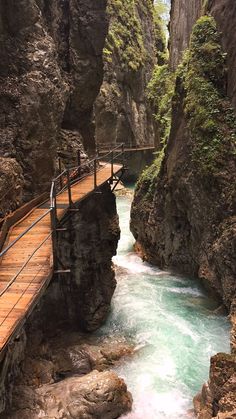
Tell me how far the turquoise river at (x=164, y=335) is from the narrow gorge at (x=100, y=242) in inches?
2.1

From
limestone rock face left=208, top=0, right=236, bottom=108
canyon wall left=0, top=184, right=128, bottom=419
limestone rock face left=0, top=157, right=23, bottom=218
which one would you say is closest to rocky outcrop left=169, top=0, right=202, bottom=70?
limestone rock face left=208, top=0, right=236, bottom=108

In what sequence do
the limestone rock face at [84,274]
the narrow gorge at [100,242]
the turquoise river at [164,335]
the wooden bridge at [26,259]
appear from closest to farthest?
the wooden bridge at [26,259], the narrow gorge at [100,242], the turquoise river at [164,335], the limestone rock face at [84,274]

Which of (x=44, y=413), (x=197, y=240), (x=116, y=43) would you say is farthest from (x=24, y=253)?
(x=116, y=43)

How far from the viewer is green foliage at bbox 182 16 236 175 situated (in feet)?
43.1

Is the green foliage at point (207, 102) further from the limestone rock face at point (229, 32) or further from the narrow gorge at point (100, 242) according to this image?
the limestone rock face at point (229, 32)

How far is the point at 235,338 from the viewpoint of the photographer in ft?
33.4

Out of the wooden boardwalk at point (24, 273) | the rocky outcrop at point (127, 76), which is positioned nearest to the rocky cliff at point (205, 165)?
the wooden boardwalk at point (24, 273)

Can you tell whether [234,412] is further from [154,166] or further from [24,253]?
[154,166]

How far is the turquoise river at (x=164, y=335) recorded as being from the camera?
33.0ft

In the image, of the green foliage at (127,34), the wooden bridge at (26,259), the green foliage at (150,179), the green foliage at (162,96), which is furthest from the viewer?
the green foliage at (127,34)

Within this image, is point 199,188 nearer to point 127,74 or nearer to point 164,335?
point 164,335

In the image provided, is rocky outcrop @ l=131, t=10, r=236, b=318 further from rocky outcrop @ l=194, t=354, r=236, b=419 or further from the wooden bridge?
the wooden bridge

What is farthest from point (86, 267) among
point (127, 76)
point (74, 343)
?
point (127, 76)

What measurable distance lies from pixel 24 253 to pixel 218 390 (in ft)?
18.1
